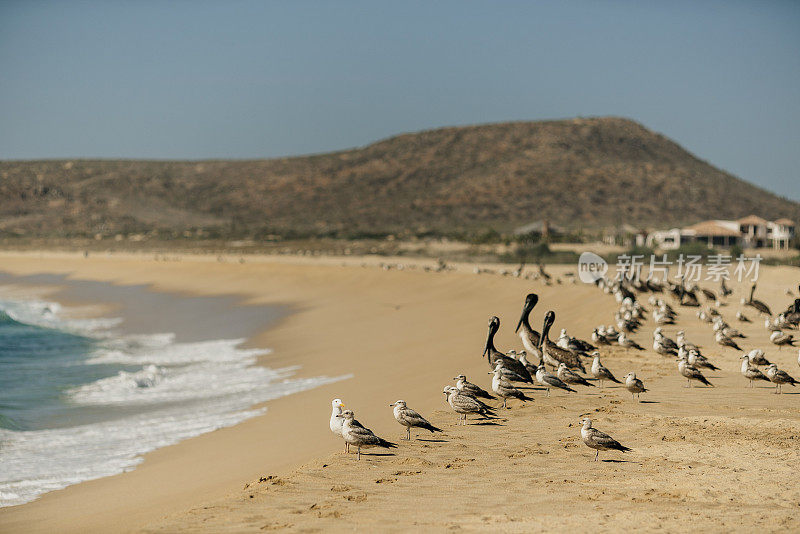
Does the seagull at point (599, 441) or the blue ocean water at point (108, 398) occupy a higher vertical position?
the seagull at point (599, 441)

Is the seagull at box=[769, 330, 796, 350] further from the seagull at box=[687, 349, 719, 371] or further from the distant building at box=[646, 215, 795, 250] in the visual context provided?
the distant building at box=[646, 215, 795, 250]

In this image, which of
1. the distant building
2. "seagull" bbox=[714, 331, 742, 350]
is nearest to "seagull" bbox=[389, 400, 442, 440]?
"seagull" bbox=[714, 331, 742, 350]

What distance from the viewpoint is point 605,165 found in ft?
450

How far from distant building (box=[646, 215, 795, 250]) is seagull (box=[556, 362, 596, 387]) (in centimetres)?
5479

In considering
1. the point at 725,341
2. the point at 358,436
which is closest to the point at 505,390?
the point at 358,436

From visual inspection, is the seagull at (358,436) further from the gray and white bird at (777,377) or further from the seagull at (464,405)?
the gray and white bird at (777,377)

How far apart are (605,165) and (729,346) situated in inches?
4788

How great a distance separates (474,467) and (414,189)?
421 ft

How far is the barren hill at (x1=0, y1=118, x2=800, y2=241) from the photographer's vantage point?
119 meters

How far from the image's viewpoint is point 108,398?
19.4 meters

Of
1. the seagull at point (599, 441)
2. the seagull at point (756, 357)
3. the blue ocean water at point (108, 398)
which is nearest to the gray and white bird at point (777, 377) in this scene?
the seagull at point (756, 357)

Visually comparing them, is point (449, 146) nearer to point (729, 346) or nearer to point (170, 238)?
point (170, 238)

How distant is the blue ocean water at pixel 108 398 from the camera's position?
45.9 ft

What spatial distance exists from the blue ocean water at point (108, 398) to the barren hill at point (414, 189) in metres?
67.1
